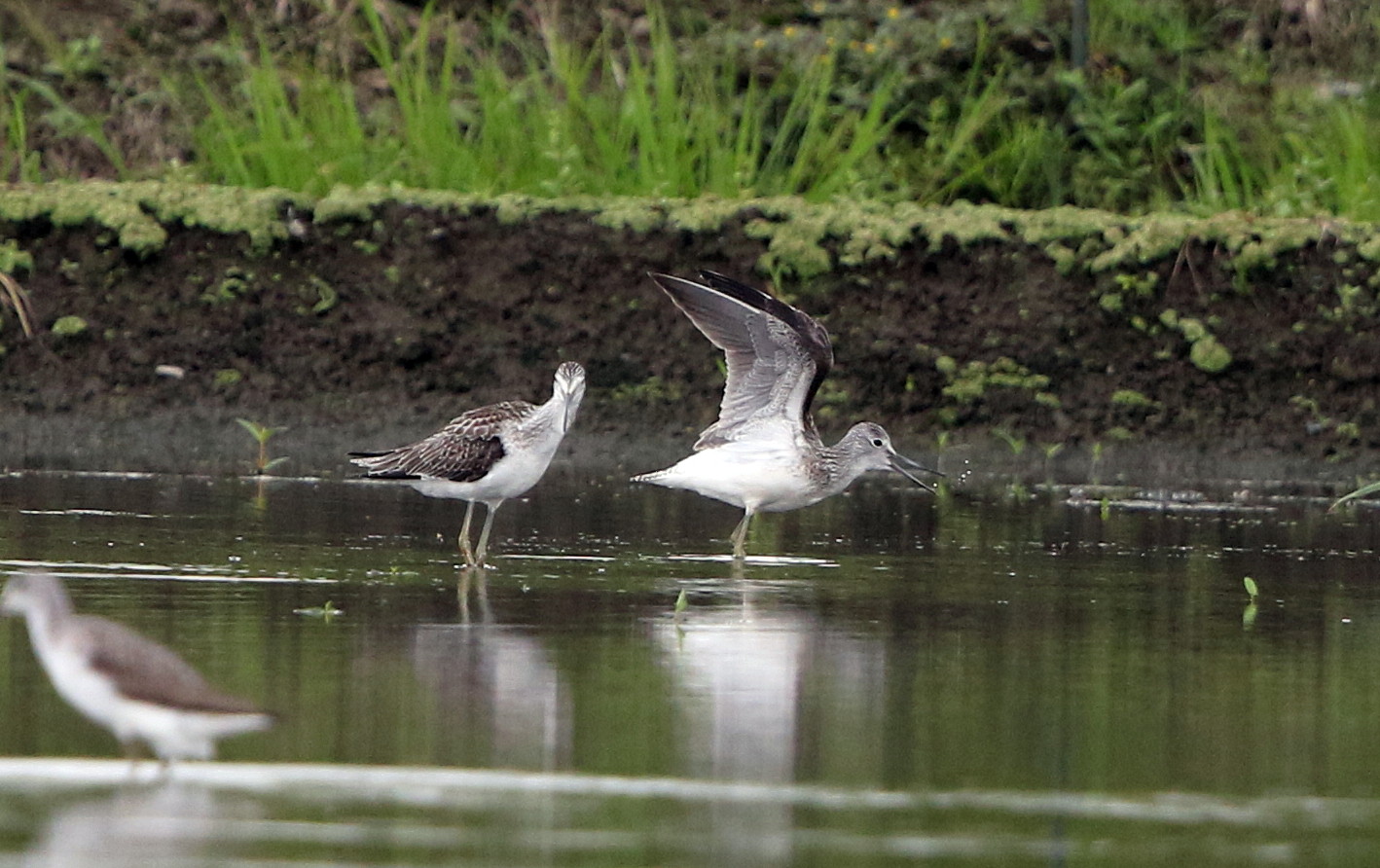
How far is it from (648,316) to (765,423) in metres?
2.65

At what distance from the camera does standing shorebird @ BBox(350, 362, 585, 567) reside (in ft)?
37.1

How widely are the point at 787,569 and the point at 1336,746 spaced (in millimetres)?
4086

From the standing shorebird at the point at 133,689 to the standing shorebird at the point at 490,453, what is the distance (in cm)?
488

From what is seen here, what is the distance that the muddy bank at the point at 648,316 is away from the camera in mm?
14766

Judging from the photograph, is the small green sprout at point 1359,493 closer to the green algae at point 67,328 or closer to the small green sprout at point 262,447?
the small green sprout at point 262,447

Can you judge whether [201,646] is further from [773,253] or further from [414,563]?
[773,253]

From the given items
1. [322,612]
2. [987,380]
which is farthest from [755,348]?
[322,612]

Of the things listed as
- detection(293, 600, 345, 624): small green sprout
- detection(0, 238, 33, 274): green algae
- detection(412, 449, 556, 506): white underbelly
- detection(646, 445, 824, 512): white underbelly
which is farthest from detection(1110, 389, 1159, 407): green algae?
detection(293, 600, 345, 624): small green sprout

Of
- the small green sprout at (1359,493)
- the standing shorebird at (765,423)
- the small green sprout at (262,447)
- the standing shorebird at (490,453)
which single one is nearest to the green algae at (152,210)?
the small green sprout at (262,447)

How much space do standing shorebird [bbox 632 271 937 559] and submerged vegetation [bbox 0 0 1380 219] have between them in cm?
295

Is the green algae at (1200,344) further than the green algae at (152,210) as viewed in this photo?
No

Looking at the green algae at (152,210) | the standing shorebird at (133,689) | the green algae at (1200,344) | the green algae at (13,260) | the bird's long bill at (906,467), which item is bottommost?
the standing shorebird at (133,689)

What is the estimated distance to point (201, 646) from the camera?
25.8ft

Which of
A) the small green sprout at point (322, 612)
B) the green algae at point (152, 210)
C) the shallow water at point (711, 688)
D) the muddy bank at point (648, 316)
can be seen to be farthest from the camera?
the green algae at point (152, 210)
